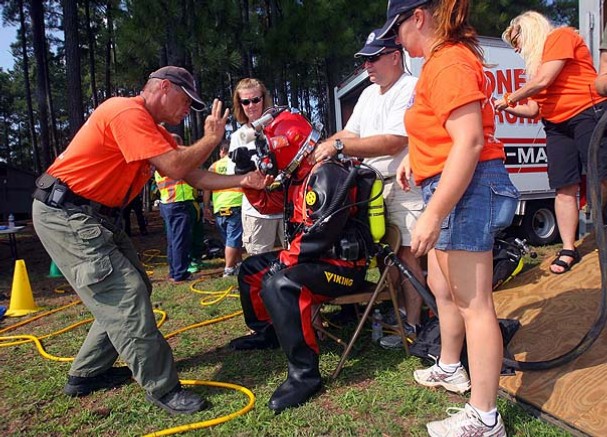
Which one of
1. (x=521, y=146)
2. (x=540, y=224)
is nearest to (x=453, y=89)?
(x=521, y=146)

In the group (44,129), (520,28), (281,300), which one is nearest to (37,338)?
(281,300)

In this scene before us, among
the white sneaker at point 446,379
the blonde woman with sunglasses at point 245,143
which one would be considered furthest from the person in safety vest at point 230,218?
the white sneaker at point 446,379

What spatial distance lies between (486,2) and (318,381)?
13.3 metres

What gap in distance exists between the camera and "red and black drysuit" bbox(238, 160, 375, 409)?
8.40ft

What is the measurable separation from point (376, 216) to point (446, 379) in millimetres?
975

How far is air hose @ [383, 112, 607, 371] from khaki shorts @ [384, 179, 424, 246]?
1.16ft

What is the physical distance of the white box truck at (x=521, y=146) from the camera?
633 cm

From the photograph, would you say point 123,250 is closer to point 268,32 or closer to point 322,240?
point 322,240

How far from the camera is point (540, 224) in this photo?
7.39 m

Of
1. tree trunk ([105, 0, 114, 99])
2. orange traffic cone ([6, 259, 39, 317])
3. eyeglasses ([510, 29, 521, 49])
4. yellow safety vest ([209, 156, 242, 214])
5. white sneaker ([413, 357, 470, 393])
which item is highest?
tree trunk ([105, 0, 114, 99])

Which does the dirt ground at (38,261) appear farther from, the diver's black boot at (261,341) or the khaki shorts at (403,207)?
the khaki shorts at (403,207)

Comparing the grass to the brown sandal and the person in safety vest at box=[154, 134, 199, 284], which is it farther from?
the person in safety vest at box=[154, 134, 199, 284]

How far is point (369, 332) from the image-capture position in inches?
140

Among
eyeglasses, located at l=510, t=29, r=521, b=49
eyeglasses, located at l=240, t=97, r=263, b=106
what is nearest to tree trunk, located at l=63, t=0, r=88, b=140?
eyeglasses, located at l=240, t=97, r=263, b=106
